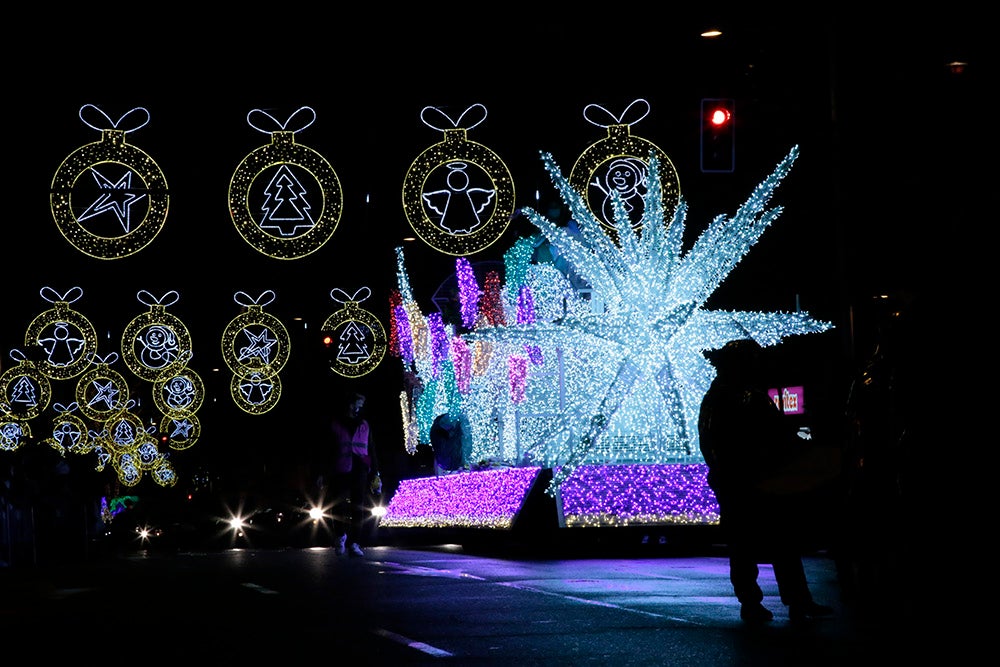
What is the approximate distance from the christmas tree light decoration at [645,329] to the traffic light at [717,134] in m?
0.91

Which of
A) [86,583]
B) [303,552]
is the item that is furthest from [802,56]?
[86,583]

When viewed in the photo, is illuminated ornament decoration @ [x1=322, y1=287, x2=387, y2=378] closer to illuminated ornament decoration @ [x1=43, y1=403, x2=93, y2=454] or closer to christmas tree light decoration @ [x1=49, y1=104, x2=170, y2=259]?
christmas tree light decoration @ [x1=49, y1=104, x2=170, y2=259]

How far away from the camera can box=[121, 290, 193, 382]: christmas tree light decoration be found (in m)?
33.9

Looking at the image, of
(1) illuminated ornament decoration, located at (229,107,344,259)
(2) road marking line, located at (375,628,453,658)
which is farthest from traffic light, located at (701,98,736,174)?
(2) road marking line, located at (375,628,453,658)

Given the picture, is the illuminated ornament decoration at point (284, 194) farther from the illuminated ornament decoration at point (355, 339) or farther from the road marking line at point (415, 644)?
the illuminated ornament decoration at point (355, 339)

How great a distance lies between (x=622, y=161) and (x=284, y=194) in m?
4.69

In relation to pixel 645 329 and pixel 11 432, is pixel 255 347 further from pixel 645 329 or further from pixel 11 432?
pixel 645 329

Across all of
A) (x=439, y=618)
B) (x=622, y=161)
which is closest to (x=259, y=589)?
(x=439, y=618)

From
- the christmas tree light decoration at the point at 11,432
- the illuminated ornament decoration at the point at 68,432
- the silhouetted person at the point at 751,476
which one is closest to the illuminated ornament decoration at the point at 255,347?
the christmas tree light decoration at the point at 11,432

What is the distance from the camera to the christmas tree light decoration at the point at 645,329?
2016 centimetres

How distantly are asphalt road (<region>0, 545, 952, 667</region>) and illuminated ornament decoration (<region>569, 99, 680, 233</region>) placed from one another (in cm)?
567

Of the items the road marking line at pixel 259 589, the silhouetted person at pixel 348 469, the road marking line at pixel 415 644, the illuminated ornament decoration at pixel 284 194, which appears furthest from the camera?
the silhouetted person at pixel 348 469

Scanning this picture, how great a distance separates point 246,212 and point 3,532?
823cm

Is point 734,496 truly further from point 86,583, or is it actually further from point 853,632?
point 86,583
